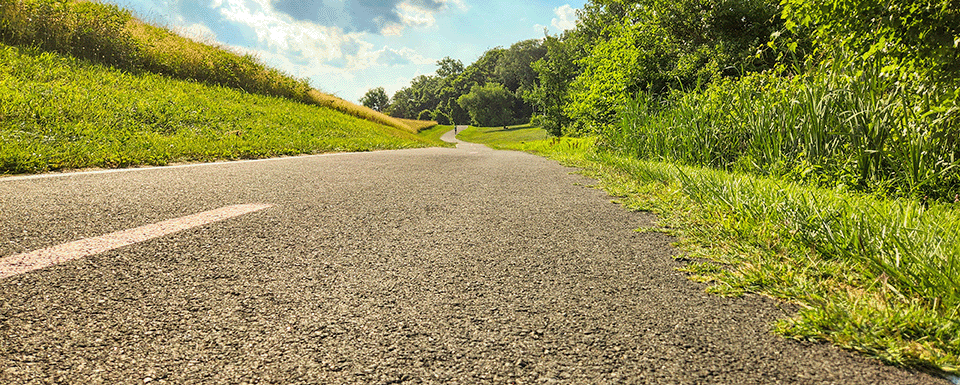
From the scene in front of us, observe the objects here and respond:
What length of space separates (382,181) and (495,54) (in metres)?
112

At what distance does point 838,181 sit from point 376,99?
364ft

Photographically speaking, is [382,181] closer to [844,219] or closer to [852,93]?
[844,219]

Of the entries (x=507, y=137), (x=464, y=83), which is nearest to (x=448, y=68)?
(x=464, y=83)

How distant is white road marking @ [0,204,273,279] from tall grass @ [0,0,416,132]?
419 inches

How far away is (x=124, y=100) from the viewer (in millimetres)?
8930

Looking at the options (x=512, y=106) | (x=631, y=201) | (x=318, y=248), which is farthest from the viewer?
(x=512, y=106)

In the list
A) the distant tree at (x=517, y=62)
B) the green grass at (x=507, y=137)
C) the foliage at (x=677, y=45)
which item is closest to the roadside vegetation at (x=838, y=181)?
the foliage at (x=677, y=45)

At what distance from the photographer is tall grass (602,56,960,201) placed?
142 inches

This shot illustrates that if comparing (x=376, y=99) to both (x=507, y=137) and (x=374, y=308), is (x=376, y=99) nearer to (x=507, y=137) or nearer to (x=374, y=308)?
(x=507, y=137)

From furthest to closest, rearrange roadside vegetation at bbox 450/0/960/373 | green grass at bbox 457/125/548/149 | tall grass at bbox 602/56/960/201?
green grass at bbox 457/125/548/149, tall grass at bbox 602/56/960/201, roadside vegetation at bbox 450/0/960/373

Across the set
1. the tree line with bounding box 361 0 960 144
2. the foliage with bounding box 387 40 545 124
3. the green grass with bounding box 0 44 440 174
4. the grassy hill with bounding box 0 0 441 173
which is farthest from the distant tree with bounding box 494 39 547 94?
the green grass with bounding box 0 44 440 174

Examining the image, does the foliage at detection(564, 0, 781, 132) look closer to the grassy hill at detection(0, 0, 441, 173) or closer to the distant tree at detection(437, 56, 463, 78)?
the grassy hill at detection(0, 0, 441, 173)

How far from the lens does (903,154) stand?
12.1 ft

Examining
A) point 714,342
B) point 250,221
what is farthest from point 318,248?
point 714,342
